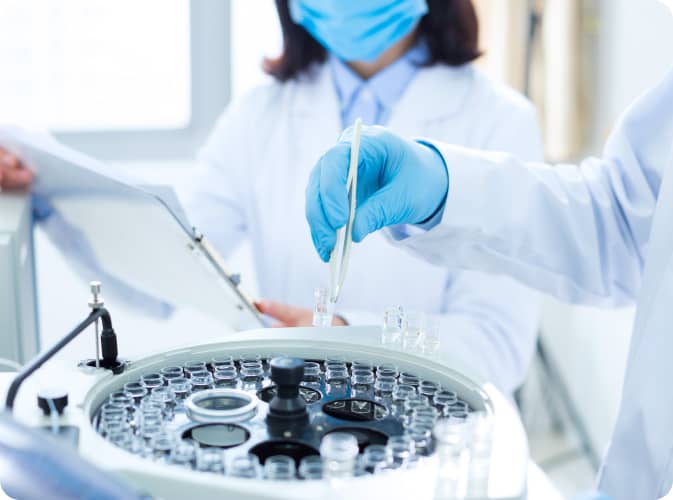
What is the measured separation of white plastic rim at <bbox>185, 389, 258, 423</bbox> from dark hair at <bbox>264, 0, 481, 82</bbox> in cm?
99

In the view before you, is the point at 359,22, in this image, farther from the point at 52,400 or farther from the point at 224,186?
the point at 52,400

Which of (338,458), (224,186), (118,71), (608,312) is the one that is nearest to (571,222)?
(338,458)

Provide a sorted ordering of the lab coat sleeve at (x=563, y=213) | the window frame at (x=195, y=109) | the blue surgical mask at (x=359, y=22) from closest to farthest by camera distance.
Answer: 1. the lab coat sleeve at (x=563, y=213)
2. the blue surgical mask at (x=359, y=22)
3. the window frame at (x=195, y=109)

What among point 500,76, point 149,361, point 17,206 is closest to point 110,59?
point 500,76

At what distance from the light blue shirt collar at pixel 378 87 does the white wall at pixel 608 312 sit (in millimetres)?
754

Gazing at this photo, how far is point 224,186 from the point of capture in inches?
60.9

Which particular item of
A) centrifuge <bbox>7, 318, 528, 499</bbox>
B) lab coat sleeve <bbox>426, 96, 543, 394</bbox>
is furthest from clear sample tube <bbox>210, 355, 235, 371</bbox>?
lab coat sleeve <bbox>426, 96, 543, 394</bbox>

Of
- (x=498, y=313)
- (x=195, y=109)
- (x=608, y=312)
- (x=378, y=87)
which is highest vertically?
(x=378, y=87)

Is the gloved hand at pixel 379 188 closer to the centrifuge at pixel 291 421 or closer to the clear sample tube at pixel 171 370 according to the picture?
the centrifuge at pixel 291 421

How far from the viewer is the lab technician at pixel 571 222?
34.8 inches

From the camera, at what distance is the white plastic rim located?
0.64 metres

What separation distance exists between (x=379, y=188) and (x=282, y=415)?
432 mm

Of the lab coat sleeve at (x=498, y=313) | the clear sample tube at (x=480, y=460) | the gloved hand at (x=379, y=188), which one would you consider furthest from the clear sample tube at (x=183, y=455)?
the lab coat sleeve at (x=498, y=313)

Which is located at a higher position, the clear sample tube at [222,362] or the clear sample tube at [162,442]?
the clear sample tube at [162,442]
